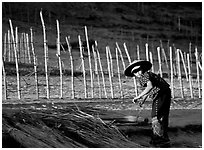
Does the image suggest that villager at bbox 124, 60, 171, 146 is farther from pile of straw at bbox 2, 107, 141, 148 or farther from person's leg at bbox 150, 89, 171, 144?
pile of straw at bbox 2, 107, 141, 148

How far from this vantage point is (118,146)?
11.8 feet

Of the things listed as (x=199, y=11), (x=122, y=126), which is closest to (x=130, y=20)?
(x=199, y=11)

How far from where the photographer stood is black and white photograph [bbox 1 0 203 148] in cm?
368

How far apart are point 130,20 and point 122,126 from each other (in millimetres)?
14154

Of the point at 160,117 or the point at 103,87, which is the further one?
the point at 103,87

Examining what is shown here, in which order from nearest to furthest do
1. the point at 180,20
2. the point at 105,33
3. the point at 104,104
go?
the point at 104,104 < the point at 105,33 < the point at 180,20

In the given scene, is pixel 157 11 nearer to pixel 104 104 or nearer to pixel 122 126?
pixel 104 104

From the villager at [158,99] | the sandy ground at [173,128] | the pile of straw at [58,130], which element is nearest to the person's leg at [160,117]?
the villager at [158,99]

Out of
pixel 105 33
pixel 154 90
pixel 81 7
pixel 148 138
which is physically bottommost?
pixel 148 138

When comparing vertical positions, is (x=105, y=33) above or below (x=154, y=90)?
above

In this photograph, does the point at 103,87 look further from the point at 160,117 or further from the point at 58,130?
the point at 58,130

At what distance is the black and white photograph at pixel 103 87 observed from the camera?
368cm

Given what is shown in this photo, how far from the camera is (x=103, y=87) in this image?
351 inches

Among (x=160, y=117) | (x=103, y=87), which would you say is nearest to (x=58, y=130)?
(x=160, y=117)
